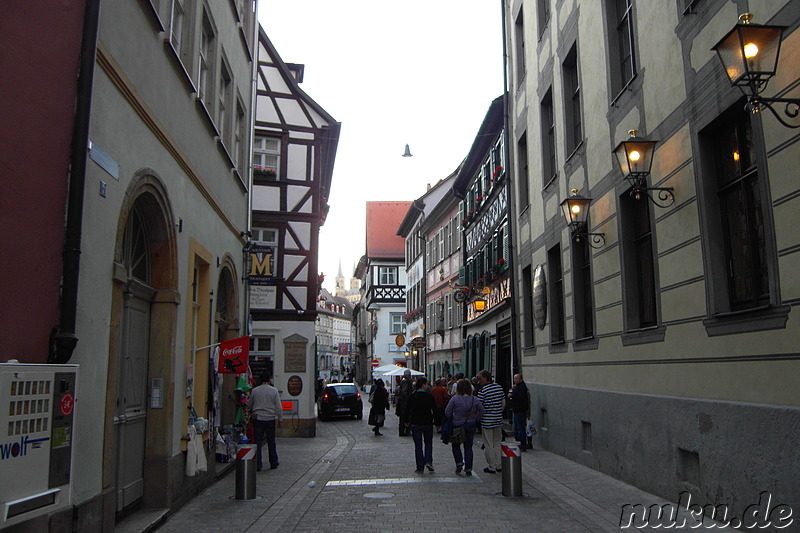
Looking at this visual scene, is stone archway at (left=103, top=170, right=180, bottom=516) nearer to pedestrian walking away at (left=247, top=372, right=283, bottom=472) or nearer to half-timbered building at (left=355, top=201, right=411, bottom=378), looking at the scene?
pedestrian walking away at (left=247, top=372, right=283, bottom=472)

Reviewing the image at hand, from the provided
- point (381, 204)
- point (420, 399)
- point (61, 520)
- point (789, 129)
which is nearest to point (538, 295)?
point (420, 399)

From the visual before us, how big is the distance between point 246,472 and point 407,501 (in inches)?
86.9

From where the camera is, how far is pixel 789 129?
652 centimetres

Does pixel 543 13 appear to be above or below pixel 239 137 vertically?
above

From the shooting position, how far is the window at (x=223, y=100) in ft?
41.9

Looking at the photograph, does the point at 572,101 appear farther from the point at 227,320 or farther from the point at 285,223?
the point at 285,223

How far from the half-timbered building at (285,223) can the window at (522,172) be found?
21.1ft

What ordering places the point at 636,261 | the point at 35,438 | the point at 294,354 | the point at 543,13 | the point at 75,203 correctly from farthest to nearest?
the point at 294,354 < the point at 543,13 < the point at 636,261 < the point at 75,203 < the point at 35,438

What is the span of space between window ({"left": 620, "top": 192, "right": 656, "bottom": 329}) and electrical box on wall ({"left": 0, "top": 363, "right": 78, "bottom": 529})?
805 cm

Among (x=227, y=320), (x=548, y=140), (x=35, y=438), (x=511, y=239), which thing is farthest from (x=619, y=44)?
(x=35, y=438)

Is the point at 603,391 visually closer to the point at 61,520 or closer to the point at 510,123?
the point at 61,520

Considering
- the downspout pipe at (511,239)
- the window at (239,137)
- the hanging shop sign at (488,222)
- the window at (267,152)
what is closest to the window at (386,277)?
the hanging shop sign at (488,222)

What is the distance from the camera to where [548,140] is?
54.0 feet

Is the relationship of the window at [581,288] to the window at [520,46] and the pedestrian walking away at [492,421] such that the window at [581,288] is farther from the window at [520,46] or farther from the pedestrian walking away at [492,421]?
the window at [520,46]
